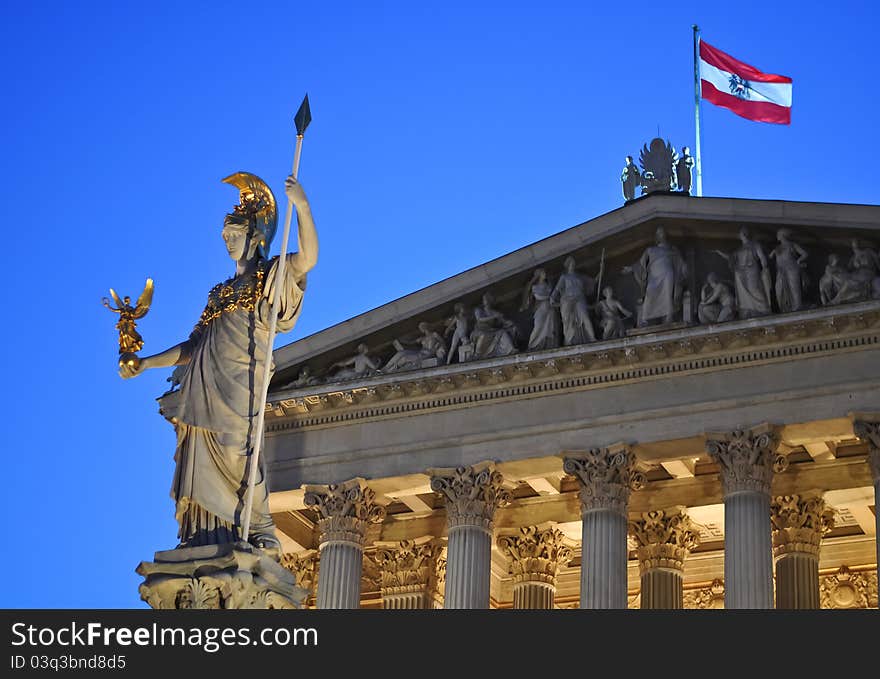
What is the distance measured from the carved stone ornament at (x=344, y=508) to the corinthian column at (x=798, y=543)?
9.20 meters

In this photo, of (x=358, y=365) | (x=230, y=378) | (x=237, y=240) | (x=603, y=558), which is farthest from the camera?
(x=358, y=365)

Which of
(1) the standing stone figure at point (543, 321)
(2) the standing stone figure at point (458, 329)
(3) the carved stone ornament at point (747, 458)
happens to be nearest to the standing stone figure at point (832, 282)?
(3) the carved stone ornament at point (747, 458)

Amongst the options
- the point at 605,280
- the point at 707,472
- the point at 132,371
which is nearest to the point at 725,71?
the point at 605,280

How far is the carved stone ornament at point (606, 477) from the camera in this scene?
131ft

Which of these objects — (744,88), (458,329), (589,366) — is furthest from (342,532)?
(744,88)

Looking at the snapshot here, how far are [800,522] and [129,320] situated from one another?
27127 millimetres

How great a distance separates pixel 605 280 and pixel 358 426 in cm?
666

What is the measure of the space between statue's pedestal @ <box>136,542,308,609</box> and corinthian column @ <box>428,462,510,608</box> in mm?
25259

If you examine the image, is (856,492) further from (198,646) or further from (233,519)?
(198,646)

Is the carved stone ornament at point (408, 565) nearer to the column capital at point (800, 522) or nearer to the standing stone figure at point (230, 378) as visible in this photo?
the column capital at point (800, 522)

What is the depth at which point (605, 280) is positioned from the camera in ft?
138

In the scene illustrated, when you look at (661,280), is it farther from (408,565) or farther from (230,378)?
(230,378)

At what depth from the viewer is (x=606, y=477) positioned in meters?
40.1

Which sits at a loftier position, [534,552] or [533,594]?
[534,552]
